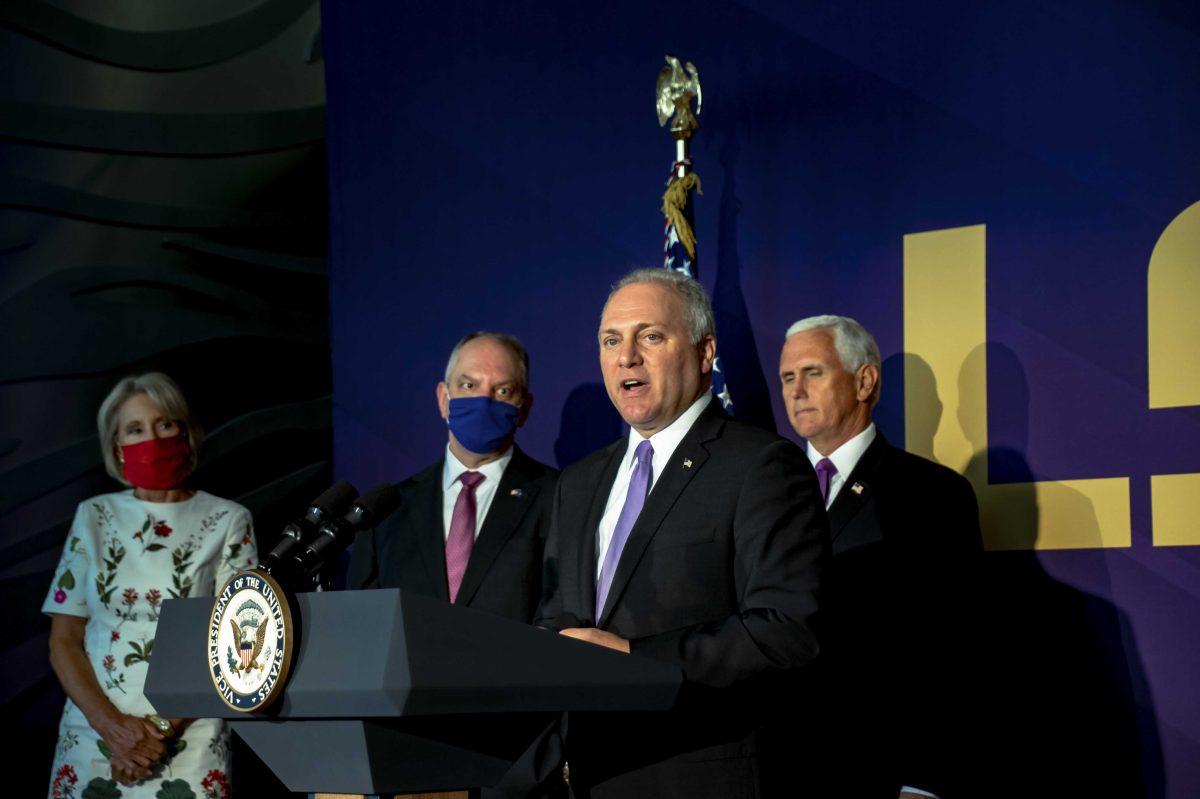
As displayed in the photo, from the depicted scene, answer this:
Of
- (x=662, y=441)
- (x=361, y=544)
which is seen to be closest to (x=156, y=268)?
(x=361, y=544)

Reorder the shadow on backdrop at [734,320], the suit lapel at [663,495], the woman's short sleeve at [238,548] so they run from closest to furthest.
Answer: the suit lapel at [663,495], the woman's short sleeve at [238,548], the shadow on backdrop at [734,320]

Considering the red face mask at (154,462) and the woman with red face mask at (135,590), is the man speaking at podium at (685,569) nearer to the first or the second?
the woman with red face mask at (135,590)

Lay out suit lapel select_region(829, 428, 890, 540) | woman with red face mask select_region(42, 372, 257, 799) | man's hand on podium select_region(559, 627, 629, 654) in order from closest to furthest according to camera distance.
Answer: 1. man's hand on podium select_region(559, 627, 629, 654)
2. suit lapel select_region(829, 428, 890, 540)
3. woman with red face mask select_region(42, 372, 257, 799)

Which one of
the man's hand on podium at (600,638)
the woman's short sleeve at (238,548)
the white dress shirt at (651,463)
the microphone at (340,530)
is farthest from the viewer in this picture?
the woman's short sleeve at (238,548)

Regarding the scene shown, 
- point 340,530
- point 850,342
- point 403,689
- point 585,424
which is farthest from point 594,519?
point 585,424

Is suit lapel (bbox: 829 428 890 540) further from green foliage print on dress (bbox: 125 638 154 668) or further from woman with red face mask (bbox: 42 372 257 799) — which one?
green foliage print on dress (bbox: 125 638 154 668)

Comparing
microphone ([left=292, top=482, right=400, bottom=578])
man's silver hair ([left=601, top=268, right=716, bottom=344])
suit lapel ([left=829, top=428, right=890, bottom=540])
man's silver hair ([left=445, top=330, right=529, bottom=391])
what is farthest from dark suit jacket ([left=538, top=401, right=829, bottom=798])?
man's silver hair ([left=445, top=330, right=529, bottom=391])

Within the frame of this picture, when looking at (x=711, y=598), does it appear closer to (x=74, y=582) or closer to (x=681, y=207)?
(x=681, y=207)

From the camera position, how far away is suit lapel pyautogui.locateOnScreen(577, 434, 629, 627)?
241 cm

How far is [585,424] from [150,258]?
70.9 inches

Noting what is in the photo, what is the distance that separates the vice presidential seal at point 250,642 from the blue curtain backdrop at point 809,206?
2593 millimetres

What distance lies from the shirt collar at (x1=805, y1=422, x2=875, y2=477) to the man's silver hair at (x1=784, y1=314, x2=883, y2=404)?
0.46 feet

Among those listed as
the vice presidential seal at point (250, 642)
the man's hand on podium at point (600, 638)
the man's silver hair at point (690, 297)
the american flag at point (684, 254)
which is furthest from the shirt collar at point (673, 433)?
the american flag at point (684, 254)

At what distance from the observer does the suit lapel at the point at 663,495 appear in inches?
91.0
